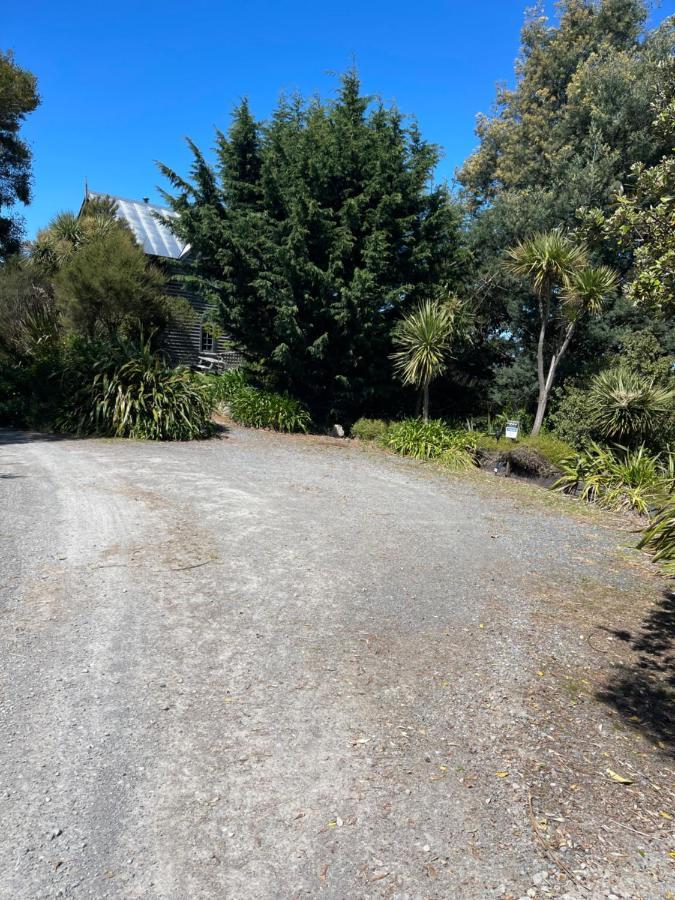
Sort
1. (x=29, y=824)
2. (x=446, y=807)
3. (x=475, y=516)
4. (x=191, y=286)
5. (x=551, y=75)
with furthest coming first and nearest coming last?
(x=551, y=75), (x=191, y=286), (x=475, y=516), (x=446, y=807), (x=29, y=824)

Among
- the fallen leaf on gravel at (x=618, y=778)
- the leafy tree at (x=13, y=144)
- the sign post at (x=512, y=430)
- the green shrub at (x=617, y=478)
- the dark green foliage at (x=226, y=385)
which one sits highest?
the leafy tree at (x=13, y=144)

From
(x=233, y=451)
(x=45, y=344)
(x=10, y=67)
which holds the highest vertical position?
(x=10, y=67)

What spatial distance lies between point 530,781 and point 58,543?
4145 millimetres

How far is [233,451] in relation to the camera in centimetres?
1045

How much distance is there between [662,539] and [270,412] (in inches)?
337

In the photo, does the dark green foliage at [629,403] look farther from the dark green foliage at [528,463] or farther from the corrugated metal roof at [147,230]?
the corrugated metal roof at [147,230]

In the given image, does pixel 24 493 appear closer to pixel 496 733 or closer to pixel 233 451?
pixel 233 451

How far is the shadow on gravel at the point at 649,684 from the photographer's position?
10.6 ft

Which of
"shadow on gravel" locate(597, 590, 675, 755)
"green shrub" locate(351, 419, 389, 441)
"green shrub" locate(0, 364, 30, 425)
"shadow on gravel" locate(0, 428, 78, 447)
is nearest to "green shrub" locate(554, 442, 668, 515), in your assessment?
"green shrub" locate(351, 419, 389, 441)

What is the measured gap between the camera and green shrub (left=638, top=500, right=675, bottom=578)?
6051 mm

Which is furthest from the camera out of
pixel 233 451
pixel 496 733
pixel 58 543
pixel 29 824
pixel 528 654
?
pixel 233 451

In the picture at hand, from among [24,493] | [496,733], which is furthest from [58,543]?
[496,733]

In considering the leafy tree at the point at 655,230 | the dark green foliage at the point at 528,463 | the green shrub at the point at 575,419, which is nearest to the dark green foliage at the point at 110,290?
the dark green foliage at the point at 528,463

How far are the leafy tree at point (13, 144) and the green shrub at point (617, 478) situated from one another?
1450 centimetres
